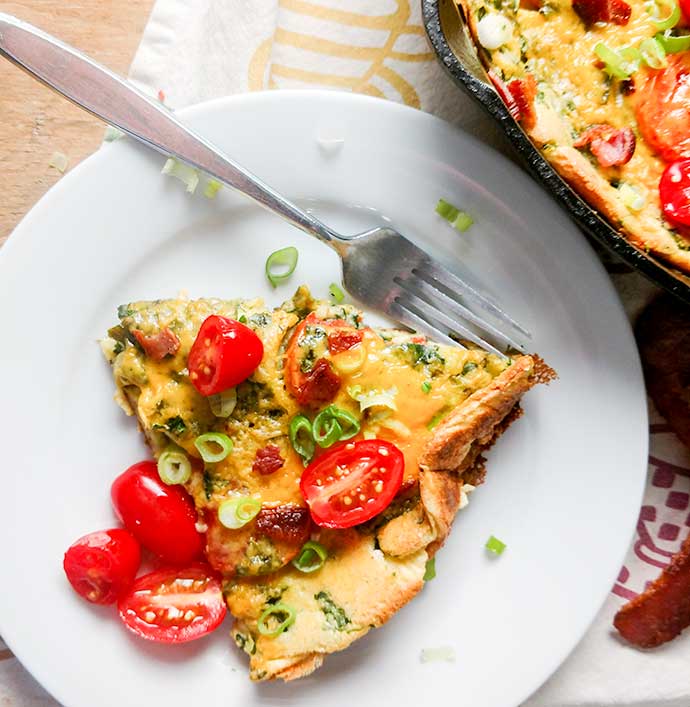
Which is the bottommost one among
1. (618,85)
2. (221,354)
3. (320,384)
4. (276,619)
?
(276,619)

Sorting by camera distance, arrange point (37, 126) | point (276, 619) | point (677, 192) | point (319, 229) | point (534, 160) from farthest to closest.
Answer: point (37, 126) → point (319, 229) → point (276, 619) → point (677, 192) → point (534, 160)

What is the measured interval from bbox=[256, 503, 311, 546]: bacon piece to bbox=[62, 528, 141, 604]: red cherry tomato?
1.60 ft

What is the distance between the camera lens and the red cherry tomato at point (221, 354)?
2.67 metres

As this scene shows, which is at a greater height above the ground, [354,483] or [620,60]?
[620,60]

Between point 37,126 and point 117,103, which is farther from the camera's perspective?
point 37,126

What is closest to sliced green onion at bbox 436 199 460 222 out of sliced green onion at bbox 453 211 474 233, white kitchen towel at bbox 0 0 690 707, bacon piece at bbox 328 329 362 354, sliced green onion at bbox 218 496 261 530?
sliced green onion at bbox 453 211 474 233

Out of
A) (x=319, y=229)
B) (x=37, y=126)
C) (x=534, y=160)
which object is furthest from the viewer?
(x=37, y=126)

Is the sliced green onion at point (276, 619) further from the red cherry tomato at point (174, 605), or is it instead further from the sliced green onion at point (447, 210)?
the sliced green onion at point (447, 210)

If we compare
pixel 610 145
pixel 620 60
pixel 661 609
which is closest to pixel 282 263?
pixel 610 145

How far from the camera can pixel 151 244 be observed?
10.0ft

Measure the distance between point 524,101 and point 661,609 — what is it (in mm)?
1858

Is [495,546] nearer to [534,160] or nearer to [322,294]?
[322,294]

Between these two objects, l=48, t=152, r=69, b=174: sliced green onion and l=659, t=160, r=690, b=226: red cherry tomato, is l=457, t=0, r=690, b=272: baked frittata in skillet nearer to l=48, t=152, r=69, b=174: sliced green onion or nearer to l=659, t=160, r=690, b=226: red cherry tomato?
l=659, t=160, r=690, b=226: red cherry tomato

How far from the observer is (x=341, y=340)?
2807 mm
